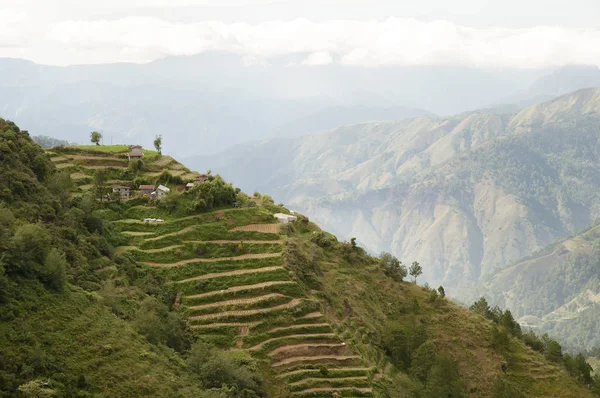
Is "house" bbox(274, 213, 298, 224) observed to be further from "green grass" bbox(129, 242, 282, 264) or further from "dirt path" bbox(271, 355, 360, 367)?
"dirt path" bbox(271, 355, 360, 367)

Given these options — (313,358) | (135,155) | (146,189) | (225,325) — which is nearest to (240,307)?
(225,325)

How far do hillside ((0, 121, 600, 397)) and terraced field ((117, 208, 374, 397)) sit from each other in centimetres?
13

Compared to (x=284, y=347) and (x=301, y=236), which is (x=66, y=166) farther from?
(x=284, y=347)

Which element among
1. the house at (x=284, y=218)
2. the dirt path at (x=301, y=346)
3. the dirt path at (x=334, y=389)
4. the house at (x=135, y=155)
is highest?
the house at (x=135, y=155)

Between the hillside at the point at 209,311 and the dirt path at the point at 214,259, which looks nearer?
the hillside at the point at 209,311

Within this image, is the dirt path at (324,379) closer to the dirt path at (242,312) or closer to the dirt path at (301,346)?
the dirt path at (301,346)

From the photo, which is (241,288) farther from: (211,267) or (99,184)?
(99,184)

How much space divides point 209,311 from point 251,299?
4045mm

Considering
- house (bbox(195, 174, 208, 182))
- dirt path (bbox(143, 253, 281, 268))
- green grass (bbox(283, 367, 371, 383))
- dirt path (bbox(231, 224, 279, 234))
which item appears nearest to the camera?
green grass (bbox(283, 367, 371, 383))

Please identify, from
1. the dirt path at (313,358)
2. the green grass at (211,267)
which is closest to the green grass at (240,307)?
the green grass at (211,267)

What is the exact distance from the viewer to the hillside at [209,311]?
106 ft

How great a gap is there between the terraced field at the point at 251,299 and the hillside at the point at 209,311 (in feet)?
0.43

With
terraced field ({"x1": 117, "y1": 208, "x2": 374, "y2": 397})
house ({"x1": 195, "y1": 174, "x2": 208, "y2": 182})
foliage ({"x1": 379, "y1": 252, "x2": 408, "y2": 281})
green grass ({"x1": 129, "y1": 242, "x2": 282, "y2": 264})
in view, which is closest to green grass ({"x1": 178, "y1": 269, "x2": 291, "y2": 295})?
terraced field ({"x1": 117, "y1": 208, "x2": 374, "y2": 397})

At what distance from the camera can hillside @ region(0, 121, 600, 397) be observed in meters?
32.3
